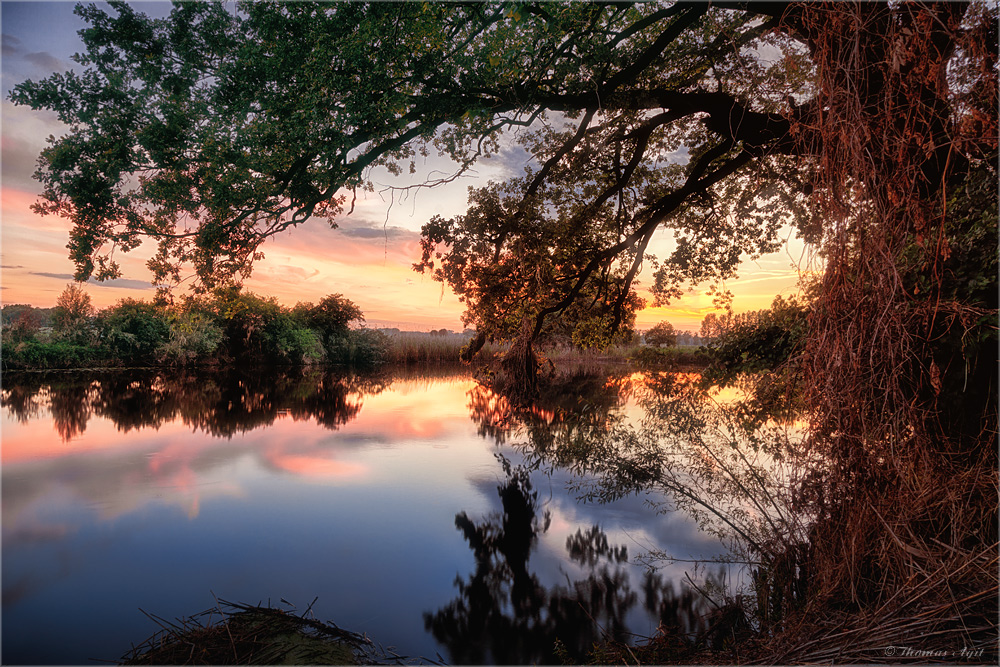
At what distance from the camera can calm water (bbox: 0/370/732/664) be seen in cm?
631

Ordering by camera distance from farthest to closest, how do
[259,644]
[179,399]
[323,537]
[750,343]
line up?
[179,399] < [323,537] < [750,343] < [259,644]

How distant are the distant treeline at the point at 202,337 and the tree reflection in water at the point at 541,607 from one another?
15.2m

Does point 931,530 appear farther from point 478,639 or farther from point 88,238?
point 88,238

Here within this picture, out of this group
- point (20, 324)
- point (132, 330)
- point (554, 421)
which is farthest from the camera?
point (132, 330)

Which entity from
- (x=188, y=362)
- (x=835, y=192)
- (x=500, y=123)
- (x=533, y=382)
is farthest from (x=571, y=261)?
(x=188, y=362)

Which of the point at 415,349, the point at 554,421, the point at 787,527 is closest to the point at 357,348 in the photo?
the point at 415,349

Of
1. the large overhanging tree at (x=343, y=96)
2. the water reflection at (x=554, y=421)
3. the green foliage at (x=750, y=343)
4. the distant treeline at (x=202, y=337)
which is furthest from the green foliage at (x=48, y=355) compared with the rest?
the green foliage at (x=750, y=343)

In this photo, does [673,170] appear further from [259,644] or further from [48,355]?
[48,355]

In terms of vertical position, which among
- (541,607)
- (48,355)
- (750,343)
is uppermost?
(48,355)

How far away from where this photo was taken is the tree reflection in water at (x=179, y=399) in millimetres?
17797

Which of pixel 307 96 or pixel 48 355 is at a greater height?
pixel 307 96

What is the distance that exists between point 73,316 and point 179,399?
1171 cm

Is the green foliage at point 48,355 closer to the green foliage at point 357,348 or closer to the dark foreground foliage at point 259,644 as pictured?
the green foliage at point 357,348

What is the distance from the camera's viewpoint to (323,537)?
9.01m
